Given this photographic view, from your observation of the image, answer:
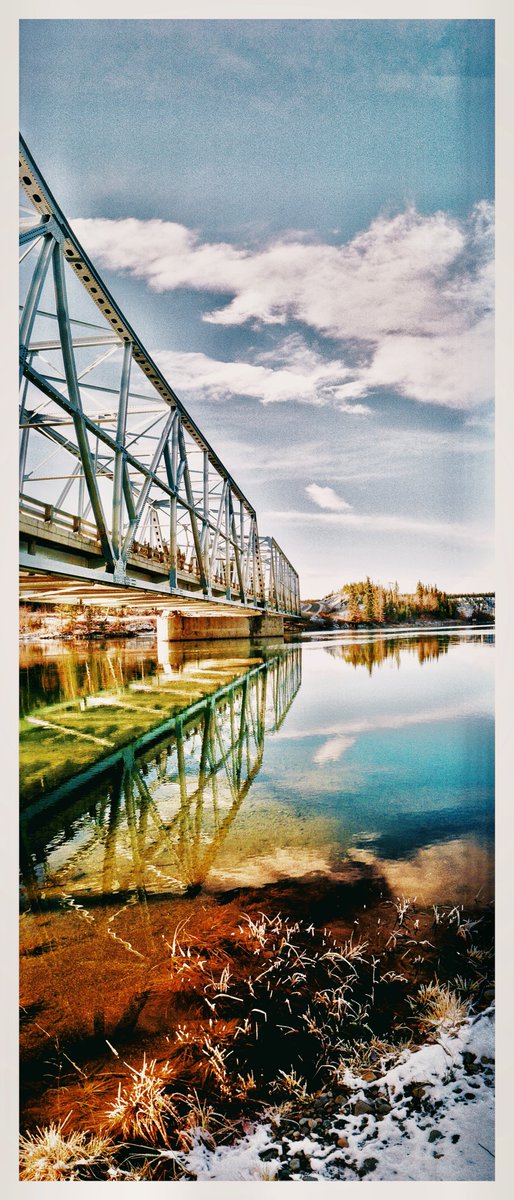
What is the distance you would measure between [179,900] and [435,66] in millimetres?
5619

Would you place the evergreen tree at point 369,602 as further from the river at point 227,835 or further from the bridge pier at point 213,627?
the bridge pier at point 213,627

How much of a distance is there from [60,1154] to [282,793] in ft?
9.63

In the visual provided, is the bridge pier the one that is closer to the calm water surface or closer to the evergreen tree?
the calm water surface

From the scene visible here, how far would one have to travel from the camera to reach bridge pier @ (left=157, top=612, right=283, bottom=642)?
27578 millimetres

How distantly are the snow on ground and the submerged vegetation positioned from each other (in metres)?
0.07

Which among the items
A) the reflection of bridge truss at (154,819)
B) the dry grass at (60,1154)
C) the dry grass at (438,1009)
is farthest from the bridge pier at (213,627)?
the dry grass at (438,1009)

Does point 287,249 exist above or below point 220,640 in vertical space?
above

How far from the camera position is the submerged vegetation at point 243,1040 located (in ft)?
7.57

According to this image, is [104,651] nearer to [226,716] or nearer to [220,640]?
[220,640]

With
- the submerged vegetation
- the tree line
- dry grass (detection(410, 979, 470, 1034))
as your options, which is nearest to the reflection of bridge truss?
the submerged vegetation

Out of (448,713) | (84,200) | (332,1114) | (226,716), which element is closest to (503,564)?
(448,713)

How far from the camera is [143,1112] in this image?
2.30 meters

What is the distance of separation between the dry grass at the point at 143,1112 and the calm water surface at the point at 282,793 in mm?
1094

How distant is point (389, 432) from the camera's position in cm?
490
